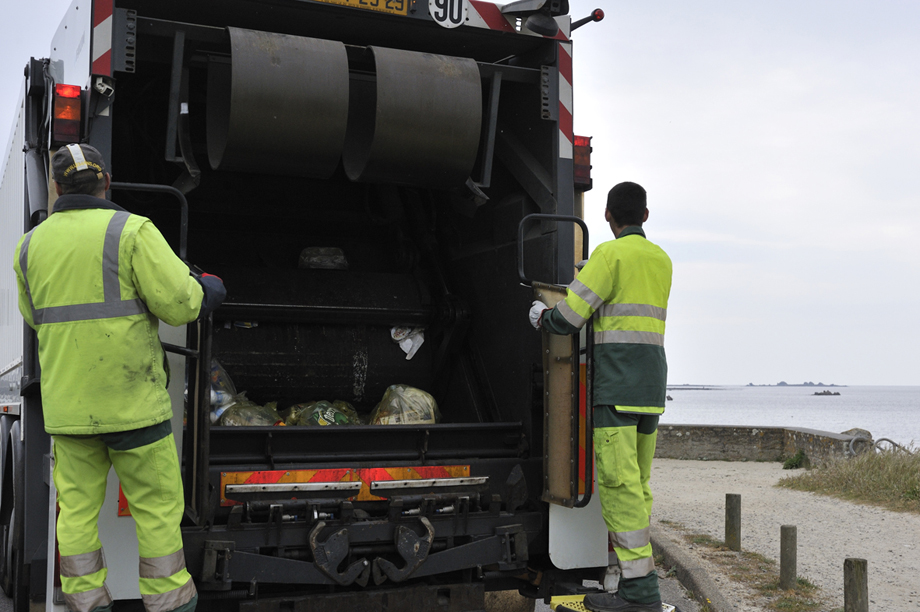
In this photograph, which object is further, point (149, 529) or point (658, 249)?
point (658, 249)

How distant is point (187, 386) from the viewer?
319cm

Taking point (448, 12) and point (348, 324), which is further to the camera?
point (348, 324)

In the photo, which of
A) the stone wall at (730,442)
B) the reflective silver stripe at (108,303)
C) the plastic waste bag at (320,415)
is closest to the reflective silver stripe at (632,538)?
the plastic waste bag at (320,415)

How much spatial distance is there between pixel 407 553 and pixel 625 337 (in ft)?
4.02

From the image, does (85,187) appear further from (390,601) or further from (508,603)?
(508,603)

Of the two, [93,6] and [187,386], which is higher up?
[93,6]

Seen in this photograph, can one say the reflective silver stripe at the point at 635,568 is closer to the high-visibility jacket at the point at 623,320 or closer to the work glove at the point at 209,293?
the high-visibility jacket at the point at 623,320

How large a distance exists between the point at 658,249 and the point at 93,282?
224 centimetres

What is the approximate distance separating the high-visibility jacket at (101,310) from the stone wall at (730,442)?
12.6m

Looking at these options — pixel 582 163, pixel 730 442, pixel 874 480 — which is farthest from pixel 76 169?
pixel 730 442

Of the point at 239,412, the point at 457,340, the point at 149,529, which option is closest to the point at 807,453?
the point at 457,340

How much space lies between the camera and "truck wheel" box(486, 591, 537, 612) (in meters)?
4.96

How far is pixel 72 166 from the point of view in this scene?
2.98 m

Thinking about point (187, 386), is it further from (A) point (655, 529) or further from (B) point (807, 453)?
(B) point (807, 453)
